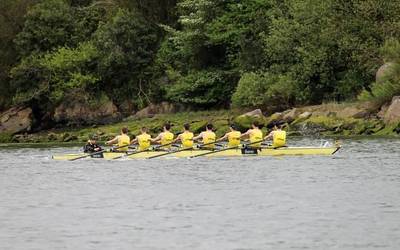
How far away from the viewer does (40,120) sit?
80.0 m

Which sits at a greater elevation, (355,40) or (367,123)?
(355,40)

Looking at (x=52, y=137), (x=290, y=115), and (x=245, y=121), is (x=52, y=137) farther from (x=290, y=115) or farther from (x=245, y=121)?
(x=290, y=115)

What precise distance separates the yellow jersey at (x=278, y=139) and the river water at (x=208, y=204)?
64 cm

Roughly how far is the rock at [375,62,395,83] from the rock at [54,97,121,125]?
2276 cm

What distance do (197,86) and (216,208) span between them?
4312 cm

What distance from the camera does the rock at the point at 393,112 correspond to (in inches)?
2300

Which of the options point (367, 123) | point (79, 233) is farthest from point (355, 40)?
point (79, 233)

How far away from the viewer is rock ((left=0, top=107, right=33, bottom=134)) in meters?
78.8

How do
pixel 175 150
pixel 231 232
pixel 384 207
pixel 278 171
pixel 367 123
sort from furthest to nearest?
pixel 367 123, pixel 175 150, pixel 278 171, pixel 384 207, pixel 231 232

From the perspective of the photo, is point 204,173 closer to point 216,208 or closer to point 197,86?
point 216,208

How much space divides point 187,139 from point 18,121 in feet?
119

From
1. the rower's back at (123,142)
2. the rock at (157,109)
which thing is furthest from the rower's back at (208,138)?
the rock at (157,109)

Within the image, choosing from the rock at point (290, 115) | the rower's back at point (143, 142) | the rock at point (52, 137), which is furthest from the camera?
the rock at point (52, 137)

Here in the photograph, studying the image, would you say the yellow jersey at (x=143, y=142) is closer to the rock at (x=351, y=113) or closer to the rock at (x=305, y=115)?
the rock at (x=305, y=115)
